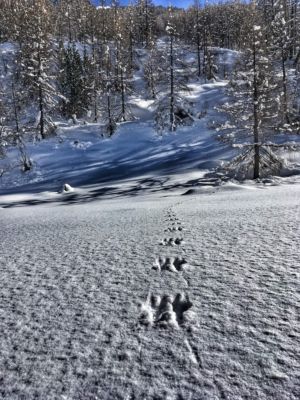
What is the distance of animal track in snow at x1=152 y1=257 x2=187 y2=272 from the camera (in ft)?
9.19

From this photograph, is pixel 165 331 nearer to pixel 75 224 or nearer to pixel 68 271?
pixel 68 271

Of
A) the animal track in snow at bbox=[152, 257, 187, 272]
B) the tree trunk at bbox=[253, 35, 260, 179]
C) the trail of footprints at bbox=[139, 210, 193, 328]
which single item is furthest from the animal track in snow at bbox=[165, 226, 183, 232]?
the tree trunk at bbox=[253, 35, 260, 179]

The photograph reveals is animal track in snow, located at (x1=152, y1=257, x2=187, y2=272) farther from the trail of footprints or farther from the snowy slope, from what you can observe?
the snowy slope

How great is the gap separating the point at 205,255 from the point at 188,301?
39.5 inches

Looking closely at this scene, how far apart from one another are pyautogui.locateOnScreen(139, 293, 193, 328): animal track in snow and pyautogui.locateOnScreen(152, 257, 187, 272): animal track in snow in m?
0.55

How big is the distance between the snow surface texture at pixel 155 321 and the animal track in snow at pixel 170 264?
0.06 feet

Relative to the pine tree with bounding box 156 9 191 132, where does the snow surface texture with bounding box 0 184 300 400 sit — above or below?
below

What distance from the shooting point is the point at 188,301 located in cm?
213

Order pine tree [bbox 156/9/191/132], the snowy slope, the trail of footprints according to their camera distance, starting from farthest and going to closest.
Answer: pine tree [bbox 156/9/191/132] < the snowy slope < the trail of footprints

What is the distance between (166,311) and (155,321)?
14cm

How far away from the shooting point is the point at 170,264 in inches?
115

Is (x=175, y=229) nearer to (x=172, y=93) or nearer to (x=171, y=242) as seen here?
(x=171, y=242)

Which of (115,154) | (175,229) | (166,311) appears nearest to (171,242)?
(175,229)

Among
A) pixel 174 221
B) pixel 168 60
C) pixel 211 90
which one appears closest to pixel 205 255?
pixel 174 221
